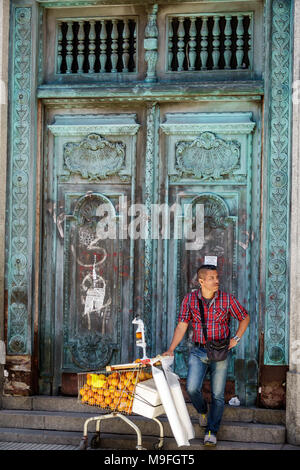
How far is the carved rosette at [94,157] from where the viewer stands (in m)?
8.23

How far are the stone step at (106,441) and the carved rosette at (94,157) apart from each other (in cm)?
268

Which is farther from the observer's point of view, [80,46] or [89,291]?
[80,46]

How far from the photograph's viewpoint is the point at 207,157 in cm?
804

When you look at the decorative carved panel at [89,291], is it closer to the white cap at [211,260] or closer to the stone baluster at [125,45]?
the white cap at [211,260]

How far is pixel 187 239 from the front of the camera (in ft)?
26.5

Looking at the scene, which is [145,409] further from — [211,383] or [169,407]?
[211,383]

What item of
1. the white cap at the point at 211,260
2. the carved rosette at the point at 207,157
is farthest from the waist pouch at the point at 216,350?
the carved rosette at the point at 207,157

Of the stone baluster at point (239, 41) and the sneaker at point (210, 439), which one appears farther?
the stone baluster at point (239, 41)

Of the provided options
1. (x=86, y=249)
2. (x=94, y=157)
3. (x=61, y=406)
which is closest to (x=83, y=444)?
(x=61, y=406)

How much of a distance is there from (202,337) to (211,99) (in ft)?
8.18

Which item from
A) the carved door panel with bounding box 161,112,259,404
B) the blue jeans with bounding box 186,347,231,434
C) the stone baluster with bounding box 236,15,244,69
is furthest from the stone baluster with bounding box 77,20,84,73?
the blue jeans with bounding box 186,347,231,434

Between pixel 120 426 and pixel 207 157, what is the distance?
288cm

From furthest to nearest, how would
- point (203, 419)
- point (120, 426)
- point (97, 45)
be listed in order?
point (97, 45) → point (120, 426) → point (203, 419)

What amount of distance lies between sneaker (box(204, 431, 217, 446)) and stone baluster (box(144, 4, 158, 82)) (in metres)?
3.66
